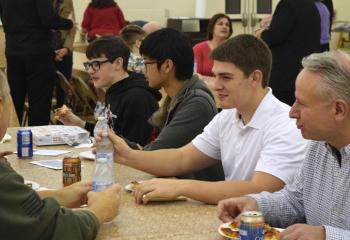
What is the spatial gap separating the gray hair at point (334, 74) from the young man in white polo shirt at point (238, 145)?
1.52 feet

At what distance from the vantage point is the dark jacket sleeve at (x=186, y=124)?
112 inches

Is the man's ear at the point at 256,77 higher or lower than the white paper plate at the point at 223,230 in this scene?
higher

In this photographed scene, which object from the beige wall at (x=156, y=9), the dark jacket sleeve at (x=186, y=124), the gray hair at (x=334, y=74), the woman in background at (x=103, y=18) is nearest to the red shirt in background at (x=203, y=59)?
the woman in background at (x=103, y=18)

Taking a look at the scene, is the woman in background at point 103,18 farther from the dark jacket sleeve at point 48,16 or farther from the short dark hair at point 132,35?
the dark jacket sleeve at point 48,16

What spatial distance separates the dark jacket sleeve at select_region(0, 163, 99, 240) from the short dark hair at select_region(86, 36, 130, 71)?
2.07 metres

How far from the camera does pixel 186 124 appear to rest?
285 cm

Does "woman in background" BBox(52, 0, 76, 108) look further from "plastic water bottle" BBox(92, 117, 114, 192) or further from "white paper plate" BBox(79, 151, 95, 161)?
"plastic water bottle" BBox(92, 117, 114, 192)

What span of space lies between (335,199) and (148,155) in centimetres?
95

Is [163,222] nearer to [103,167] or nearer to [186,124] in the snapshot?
[103,167]

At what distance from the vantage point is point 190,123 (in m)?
2.85

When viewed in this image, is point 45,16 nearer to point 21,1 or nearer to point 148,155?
point 21,1

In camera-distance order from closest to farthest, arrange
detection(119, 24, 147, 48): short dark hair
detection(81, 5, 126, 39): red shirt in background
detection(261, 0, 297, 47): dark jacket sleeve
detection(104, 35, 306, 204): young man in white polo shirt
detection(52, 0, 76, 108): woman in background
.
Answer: detection(104, 35, 306, 204): young man in white polo shirt, detection(261, 0, 297, 47): dark jacket sleeve, detection(119, 24, 147, 48): short dark hair, detection(52, 0, 76, 108): woman in background, detection(81, 5, 126, 39): red shirt in background

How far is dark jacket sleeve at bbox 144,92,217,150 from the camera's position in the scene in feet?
9.30

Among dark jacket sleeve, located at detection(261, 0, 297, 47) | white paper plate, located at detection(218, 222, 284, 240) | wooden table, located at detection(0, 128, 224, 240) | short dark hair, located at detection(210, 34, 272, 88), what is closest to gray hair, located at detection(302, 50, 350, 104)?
white paper plate, located at detection(218, 222, 284, 240)
